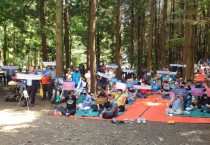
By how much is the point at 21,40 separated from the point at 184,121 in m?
21.2

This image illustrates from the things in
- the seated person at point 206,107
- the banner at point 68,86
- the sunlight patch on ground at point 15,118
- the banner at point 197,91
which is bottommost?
the sunlight patch on ground at point 15,118

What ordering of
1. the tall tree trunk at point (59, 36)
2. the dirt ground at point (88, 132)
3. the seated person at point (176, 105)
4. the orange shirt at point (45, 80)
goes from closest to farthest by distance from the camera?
the dirt ground at point (88, 132), the seated person at point (176, 105), the orange shirt at point (45, 80), the tall tree trunk at point (59, 36)

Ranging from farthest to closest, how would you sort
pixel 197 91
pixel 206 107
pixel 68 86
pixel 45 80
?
pixel 45 80 → pixel 68 86 → pixel 197 91 → pixel 206 107

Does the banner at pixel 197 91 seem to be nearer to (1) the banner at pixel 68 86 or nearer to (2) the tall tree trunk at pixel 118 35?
(1) the banner at pixel 68 86

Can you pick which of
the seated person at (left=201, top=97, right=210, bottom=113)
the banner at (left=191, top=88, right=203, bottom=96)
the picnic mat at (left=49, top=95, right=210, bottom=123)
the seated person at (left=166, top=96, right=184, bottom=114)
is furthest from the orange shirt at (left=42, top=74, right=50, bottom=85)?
the seated person at (left=201, top=97, right=210, bottom=113)

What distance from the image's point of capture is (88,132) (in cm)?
732

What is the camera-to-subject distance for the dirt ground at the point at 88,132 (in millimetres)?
6418

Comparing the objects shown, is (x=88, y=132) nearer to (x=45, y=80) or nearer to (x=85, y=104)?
(x=85, y=104)

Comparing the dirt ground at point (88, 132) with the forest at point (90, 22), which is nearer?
the dirt ground at point (88, 132)

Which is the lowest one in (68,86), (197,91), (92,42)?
(197,91)

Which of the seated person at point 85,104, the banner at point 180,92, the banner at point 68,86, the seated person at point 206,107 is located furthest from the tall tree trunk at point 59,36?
the seated person at point 206,107

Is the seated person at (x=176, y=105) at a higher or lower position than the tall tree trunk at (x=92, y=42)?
lower

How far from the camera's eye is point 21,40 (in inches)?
982

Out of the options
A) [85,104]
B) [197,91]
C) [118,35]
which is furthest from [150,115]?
[118,35]
